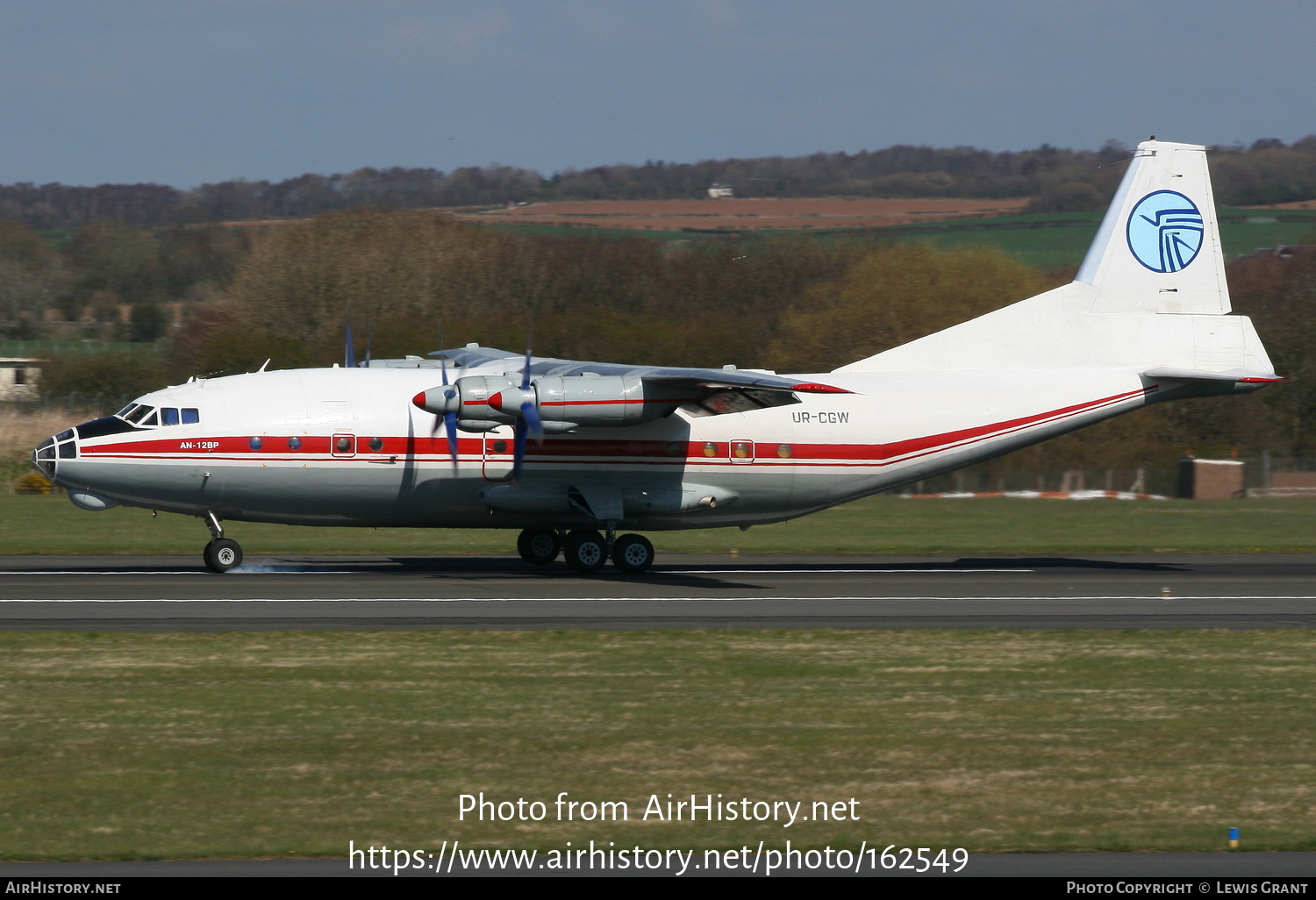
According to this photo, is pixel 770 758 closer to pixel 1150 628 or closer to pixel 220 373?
pixel 1150 628

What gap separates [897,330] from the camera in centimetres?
4681

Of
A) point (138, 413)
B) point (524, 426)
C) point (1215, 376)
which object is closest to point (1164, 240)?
point (1215, 376)

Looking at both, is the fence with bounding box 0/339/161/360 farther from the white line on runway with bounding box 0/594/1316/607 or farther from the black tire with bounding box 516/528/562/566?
the white line on runway with bounding box 0/594/1316/607

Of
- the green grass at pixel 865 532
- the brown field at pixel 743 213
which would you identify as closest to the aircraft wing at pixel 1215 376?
the green grass at pixel 865 532

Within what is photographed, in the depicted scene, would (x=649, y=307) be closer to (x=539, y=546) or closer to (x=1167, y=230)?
(x=1167, y=230)

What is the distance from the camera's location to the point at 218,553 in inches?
898

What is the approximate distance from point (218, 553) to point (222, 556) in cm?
9

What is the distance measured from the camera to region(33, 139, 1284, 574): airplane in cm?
2208

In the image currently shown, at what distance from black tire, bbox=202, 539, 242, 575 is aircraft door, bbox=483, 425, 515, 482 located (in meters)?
4.59

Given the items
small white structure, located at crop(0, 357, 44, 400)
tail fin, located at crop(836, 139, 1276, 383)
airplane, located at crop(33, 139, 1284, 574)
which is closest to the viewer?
airplane, located at crop(33, 139, 1284, 574)

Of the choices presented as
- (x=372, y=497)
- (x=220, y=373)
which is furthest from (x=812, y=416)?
(x=220, y=373)

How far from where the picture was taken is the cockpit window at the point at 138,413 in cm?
2228

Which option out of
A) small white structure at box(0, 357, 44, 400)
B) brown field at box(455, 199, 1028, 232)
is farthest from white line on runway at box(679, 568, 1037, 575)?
brown field at box(455, 199, 1028, 232)

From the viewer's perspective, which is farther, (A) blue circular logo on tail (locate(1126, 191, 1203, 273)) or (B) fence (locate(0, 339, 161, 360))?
(B) fence (locate(0, 339, 161, 360))
